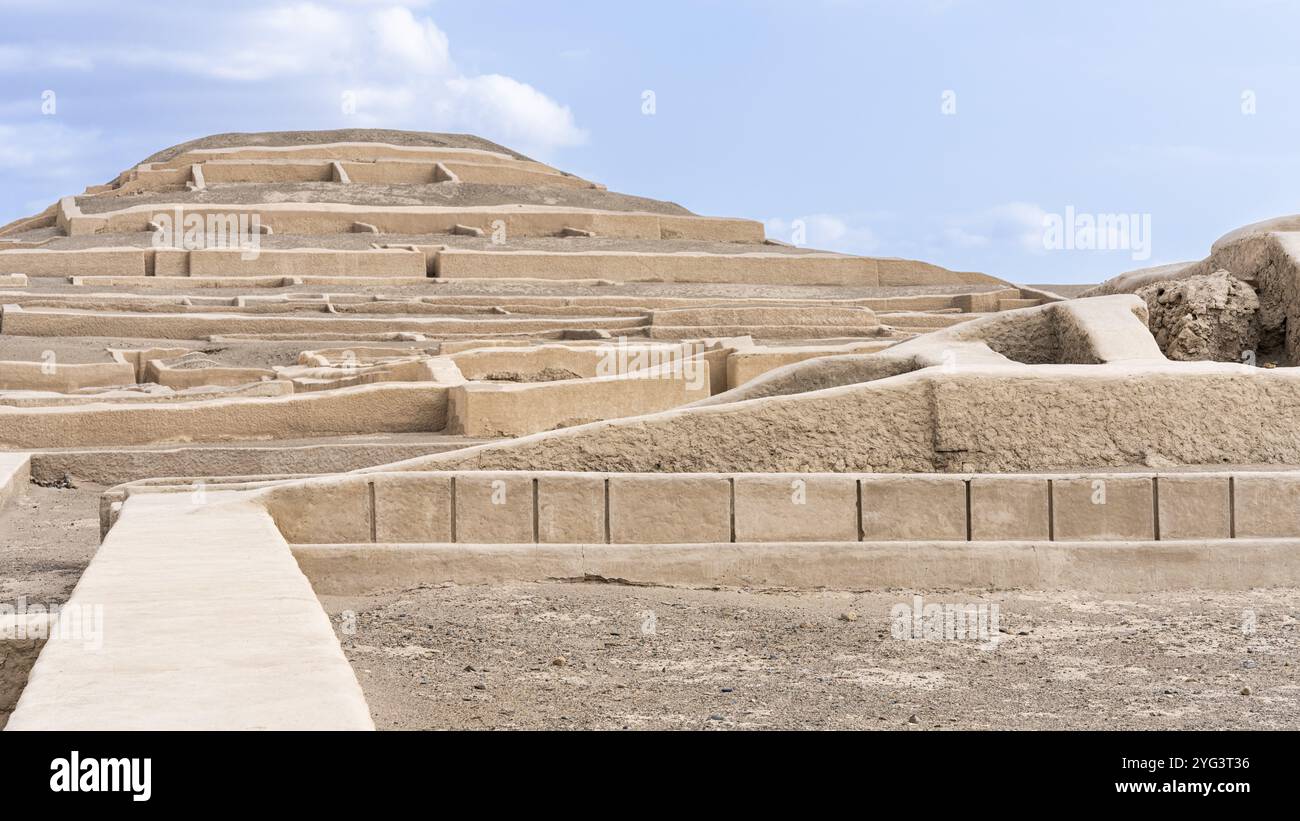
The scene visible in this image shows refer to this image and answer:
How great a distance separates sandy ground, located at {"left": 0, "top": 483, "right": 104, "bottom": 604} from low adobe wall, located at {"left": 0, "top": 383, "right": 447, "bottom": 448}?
1116 millimetres

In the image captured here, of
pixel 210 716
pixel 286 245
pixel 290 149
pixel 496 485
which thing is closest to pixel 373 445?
pixel 496 485

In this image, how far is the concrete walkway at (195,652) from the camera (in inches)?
98.0

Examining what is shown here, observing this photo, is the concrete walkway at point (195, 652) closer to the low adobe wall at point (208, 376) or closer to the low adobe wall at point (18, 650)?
the low adobe wall at point (18, 650)

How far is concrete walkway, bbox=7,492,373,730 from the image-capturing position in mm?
2490

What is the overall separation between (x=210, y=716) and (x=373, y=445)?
7431mm

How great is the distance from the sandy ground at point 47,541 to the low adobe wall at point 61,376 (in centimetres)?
529

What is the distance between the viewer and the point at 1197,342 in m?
7.97

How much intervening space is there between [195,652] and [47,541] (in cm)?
446

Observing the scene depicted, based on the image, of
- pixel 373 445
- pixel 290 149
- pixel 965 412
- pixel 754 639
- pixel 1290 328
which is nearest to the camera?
pixel 754 639

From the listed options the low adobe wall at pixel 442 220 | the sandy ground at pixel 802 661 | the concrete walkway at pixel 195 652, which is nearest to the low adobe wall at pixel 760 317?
the low adobe wall at pixel 442 220

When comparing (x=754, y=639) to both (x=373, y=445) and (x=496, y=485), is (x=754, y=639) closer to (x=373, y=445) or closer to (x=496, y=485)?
(x=496, y=485)
